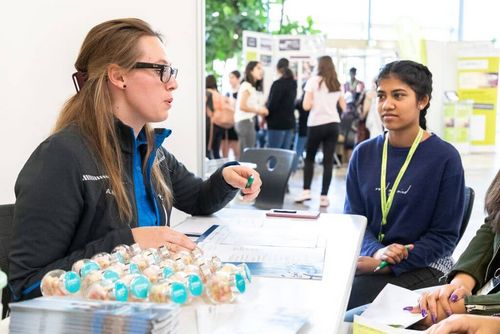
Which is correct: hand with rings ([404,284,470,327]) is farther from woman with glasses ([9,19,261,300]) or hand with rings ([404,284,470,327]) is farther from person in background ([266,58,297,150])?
person in background ([266,58,297,150])

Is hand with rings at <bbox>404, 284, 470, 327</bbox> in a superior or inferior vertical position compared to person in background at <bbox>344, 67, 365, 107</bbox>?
inferior

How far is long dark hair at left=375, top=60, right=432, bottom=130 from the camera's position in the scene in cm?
219

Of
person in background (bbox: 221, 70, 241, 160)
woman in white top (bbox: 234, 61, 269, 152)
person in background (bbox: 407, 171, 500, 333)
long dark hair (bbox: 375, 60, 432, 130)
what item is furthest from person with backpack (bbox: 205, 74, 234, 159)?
person in background (bbox: 407, 171, 500, 333)

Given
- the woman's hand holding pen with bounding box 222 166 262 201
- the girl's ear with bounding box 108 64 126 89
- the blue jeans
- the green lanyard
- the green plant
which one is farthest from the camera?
the green plant

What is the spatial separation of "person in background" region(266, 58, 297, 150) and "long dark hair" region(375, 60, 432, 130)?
441 cm

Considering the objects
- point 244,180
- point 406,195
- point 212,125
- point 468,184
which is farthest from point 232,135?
point 244,180

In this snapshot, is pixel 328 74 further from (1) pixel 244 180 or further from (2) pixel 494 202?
(2) pixel 494 202

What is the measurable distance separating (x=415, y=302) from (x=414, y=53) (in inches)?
323

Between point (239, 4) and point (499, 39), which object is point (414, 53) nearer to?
point (239, 4)

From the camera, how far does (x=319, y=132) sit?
611 cm

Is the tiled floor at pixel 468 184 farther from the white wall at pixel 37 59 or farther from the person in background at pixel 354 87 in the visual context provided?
the white wall at pixel 37 59

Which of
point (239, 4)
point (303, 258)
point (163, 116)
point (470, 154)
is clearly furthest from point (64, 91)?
point (470, 154)

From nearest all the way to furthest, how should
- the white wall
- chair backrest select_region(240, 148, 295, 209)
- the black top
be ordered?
the white wall, chair backrest select_region(240, 148, 295, 209), the black top

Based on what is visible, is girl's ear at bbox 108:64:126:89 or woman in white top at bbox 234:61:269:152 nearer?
girl's ear at bbox 108:64:126:89
